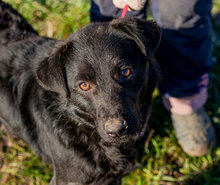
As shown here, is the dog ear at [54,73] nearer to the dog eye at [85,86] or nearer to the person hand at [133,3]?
the dog eye at [85,86]

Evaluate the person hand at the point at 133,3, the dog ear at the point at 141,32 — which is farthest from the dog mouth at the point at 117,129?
the person hand at the point at 133,3

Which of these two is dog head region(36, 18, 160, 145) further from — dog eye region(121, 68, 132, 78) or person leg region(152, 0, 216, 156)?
person leg region(152, 0, 216, 156)

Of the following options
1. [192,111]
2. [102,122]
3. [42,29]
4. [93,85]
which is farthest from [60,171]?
[42,29]

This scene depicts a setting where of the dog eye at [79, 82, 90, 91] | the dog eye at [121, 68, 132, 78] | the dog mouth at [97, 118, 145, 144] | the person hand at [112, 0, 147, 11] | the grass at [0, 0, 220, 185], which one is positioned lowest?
the grass at [0, 0, 220, 185]

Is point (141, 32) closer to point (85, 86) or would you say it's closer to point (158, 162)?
point (85, 86)

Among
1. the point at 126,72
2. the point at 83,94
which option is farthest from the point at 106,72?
the point at 83,94

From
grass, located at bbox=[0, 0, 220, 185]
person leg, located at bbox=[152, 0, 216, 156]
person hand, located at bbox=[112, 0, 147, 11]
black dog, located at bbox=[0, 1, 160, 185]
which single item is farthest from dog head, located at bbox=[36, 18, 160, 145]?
grass, located at bbox=[0, 0, 220, 185]

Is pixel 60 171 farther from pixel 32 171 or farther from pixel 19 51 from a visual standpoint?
pixel 19 51

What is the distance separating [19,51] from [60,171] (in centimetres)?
126

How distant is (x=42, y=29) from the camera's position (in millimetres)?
4477

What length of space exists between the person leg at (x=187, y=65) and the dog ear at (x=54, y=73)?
3.51ft

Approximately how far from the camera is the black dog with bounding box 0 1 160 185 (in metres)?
2.20

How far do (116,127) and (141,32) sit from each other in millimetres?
811

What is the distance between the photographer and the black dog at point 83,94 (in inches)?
86.7
